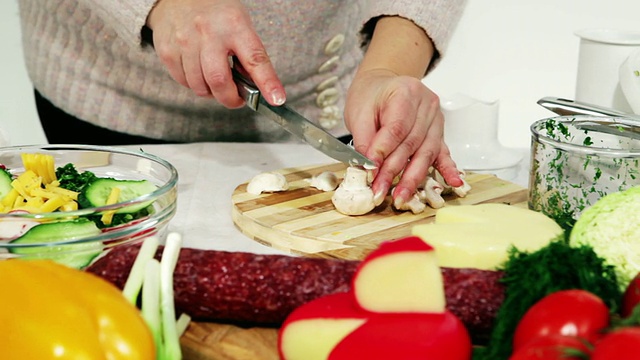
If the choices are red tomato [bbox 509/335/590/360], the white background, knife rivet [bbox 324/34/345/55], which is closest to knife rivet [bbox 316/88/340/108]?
knife rivet [bbox 324/34/345/55]

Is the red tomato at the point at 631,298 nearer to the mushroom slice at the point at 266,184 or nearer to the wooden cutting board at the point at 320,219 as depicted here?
the wooden cutting board at the point at 320,219

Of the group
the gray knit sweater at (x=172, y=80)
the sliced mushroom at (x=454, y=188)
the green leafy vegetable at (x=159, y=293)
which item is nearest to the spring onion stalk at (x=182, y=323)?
the green leafy vegetable at (x=159, y=293)

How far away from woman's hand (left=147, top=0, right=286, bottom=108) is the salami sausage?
631 millimetres

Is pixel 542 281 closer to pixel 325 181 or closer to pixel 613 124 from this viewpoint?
pixel 613 124

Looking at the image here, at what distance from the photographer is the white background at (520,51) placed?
14.6ft

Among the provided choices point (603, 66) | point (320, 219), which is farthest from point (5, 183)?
point (603, 66)

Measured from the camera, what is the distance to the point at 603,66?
78.9 inches

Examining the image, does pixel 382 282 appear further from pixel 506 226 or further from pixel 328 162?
pixel 328 162

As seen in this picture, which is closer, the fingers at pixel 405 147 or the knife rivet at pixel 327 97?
the fingers at pixel 405 147

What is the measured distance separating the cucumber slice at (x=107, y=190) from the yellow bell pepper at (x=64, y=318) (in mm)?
471

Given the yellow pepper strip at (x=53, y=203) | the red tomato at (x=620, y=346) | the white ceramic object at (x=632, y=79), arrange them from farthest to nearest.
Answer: the white ceramic object at (x=632, y=79) → the yellow pepper strip at (x=53, y=203) → the red tomato at (x=620, y=346)

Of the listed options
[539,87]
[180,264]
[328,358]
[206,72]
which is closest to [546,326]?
[328,358]

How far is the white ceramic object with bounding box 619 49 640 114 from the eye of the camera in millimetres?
1916

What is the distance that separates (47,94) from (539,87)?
2.99 metres
